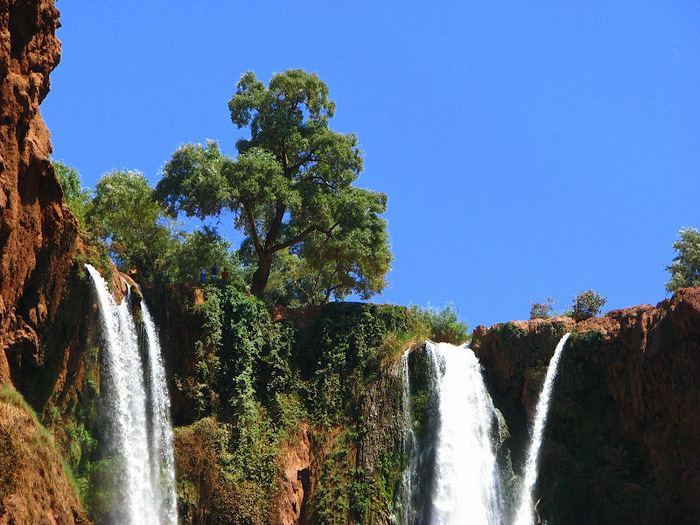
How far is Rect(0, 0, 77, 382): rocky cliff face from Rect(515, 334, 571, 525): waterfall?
17.1m

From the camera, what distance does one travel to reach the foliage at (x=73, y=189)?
40.5 meters

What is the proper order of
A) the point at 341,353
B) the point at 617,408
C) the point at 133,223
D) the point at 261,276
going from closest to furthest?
1. the point at 617,408
2. the point at 341,353
3. the point at 261,276
4. the point at 133,223

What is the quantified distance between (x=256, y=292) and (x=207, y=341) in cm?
475

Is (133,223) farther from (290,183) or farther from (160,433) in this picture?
(160,433)

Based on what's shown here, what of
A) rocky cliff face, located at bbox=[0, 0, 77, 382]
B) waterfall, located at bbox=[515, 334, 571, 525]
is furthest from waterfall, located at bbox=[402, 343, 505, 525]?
rocky cliff face, located at bbox=[0, 0, 77, 382]

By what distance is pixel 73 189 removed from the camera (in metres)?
44.9

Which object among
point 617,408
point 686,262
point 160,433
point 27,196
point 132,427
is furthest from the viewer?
point 686,262

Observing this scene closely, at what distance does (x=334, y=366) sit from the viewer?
34.9 meters

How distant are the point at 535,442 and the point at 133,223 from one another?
68.1 ft

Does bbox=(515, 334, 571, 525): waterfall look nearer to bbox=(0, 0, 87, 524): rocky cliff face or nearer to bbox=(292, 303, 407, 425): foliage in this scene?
bbox=(292, 303, 407, 425): foliage

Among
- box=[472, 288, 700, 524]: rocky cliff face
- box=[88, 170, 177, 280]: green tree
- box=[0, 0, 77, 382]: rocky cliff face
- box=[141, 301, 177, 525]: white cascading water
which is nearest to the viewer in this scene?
box=[0, 0, 77, 382]: rocky cliff face

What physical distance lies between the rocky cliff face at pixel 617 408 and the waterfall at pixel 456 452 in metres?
1.05

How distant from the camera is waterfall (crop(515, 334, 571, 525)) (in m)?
31.0

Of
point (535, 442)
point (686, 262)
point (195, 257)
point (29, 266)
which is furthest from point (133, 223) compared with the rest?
point (686, 262)
